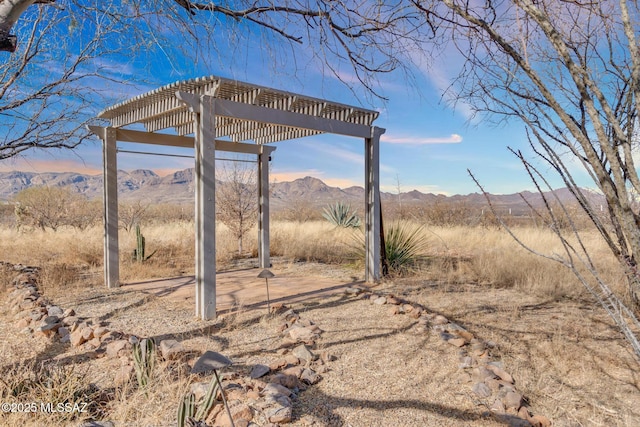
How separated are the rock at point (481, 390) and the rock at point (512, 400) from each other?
4.9 inches

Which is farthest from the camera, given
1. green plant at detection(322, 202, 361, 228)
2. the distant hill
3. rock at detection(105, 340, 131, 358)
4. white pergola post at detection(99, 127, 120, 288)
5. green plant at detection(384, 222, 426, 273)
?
the distant hill

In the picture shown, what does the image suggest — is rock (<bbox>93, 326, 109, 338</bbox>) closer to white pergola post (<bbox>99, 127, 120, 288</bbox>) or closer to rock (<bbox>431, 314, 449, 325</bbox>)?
white pergola post (<bbox>99, 127, 120, 288</bbox>)

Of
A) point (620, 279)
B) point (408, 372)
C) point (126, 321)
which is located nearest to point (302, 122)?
point (126, 321)

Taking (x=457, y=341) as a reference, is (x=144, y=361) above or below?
above

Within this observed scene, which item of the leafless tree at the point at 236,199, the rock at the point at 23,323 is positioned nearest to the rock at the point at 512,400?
the rock at the point at 23,323

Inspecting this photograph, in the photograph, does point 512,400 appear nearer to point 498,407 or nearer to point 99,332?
point 498,407

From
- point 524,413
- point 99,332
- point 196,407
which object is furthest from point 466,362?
point 99,332

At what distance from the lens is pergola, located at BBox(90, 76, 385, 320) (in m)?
4.97

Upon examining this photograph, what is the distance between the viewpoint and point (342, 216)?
15852 millimetres

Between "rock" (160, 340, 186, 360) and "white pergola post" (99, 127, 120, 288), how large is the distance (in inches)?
146

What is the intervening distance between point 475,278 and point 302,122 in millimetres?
4168

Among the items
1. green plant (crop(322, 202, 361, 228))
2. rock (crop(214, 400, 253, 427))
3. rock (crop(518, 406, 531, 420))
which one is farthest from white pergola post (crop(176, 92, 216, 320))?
green plant (crop(322, 202, 361, 228))

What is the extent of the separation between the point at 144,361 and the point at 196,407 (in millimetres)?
647

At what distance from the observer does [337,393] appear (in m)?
3.09
